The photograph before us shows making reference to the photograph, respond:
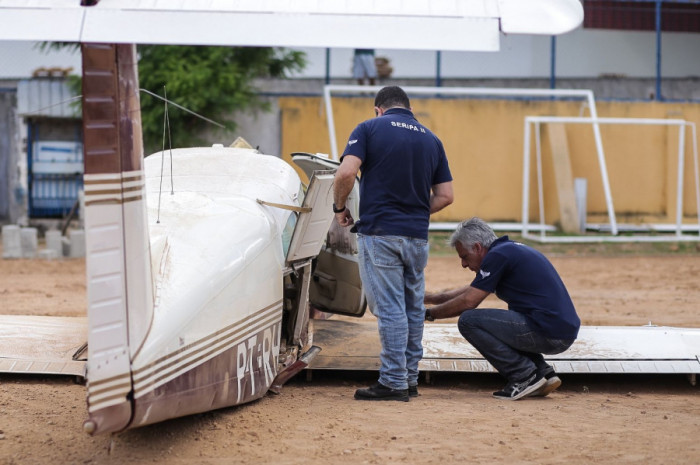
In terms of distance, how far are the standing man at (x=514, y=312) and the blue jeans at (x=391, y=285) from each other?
0.37m

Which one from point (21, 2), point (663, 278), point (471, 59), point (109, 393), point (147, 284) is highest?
point (471, 59)

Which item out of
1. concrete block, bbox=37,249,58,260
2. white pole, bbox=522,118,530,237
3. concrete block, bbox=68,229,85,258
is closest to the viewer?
concrete block, bbox=37,249,58,260

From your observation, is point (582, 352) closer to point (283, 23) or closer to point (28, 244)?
point (283, 23)

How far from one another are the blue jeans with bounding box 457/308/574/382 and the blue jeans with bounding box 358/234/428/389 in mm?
544

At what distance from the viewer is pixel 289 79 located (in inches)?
851

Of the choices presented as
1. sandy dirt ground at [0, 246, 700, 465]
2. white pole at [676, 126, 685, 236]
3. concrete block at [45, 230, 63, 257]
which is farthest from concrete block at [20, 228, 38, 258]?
white pole at [676, 126, 685, 236]

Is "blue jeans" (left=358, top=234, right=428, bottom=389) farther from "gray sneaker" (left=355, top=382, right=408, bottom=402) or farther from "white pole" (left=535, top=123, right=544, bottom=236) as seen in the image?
"white pole" (left=535, top=123, right=544, bottom=236)

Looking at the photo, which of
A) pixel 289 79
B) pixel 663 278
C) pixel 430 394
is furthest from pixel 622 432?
pixel 289 79

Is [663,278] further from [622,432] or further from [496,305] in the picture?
[622,432]

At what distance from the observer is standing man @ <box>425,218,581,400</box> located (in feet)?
19.4

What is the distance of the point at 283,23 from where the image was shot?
11.7 feet

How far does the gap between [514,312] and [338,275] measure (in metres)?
1.83

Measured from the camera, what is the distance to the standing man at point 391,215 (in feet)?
18.7

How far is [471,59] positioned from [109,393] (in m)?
18.9
